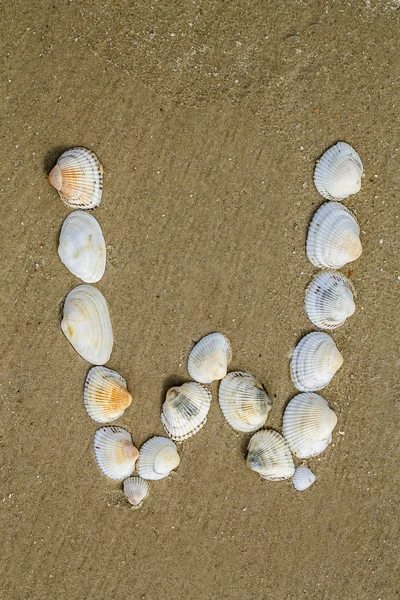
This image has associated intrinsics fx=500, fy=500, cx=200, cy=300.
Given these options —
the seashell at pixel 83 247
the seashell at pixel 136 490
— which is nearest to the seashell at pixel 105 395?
the seashell at pixel 136 490

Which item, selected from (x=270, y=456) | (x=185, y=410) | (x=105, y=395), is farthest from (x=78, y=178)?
(x=270, y=456)

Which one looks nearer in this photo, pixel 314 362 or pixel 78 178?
pixel 78 178

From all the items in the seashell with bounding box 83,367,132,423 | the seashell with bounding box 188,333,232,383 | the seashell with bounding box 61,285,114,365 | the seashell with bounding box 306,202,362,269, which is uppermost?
the seashell with bounding box 306,202,362,269

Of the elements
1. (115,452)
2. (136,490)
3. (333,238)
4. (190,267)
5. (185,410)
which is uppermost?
(333,238)

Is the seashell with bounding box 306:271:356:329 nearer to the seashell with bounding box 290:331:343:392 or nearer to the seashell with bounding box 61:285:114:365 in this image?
the seashell with bounding box 290:331:343:392

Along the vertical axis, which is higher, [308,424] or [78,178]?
[78,178]

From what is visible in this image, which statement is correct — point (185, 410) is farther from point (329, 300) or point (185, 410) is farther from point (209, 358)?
point (329, 300)

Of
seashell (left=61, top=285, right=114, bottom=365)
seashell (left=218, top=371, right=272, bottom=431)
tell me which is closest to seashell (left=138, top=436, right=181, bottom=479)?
seashell (left=218, top=371, right=272, bottom=431)

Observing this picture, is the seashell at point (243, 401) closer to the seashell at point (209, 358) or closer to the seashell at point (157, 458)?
the seashell at point (209, 358)
